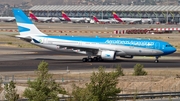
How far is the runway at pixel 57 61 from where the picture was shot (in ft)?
226

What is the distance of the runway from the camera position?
68.9 metres

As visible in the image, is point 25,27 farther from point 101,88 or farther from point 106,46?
point 101,88

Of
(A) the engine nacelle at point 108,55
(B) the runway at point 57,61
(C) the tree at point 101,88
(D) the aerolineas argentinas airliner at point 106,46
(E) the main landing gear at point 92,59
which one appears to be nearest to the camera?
(C) the tree at point 101,88

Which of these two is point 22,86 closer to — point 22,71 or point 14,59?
point 22,71

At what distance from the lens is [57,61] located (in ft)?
249

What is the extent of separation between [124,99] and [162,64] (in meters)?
30.1

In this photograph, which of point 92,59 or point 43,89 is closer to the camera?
point 43,89

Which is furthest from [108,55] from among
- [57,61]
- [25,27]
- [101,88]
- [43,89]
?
[43,89]

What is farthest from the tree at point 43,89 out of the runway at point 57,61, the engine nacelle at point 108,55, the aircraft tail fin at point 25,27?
the aircraft tail fin at point 25,27

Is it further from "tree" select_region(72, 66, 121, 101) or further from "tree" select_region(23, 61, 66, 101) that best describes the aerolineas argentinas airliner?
"tree" select_region(23, 61, 66, 101)

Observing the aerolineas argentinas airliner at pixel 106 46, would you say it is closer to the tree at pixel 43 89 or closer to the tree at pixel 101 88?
the tree at pixel 101 88

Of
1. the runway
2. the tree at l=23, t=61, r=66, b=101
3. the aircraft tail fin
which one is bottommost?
the tree at l=23, t=61, r=66, b=101

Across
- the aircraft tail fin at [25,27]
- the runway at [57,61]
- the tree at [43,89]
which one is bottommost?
the tree at [43,89]

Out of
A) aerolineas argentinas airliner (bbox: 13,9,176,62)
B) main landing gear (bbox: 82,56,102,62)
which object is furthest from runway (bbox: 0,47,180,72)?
aerolineas argentinas airliner (bbox: 13,9,176,62)
